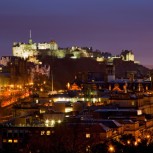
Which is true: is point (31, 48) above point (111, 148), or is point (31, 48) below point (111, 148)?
above

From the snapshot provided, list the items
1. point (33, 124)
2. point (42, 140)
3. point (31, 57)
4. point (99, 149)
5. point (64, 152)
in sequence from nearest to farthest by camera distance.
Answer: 1. point (64, 152)
2. point (99, 149)
3. point (42, 140)
4. point (33, 124)
5. point (31, 57)

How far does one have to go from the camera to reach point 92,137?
44375mm

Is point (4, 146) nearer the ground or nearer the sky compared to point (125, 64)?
nearer the ground

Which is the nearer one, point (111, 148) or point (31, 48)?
point (111, 148)

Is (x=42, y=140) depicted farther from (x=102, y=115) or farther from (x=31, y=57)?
(x=31, y=57)

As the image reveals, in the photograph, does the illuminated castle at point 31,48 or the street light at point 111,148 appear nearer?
the street light at point 111,148

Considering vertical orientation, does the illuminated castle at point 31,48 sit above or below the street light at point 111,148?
above

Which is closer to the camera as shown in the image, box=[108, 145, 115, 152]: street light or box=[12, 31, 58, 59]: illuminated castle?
box=[108, 145, 115, 152]: street light

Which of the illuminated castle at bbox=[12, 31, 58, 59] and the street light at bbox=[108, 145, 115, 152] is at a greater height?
the illuminated castle at bbox=[12, 31, 58, 59]

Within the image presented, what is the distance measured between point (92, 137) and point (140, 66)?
108 meters

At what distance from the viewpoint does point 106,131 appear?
4569cm

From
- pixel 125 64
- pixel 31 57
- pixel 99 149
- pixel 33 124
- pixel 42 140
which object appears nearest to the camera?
pixel 99 149

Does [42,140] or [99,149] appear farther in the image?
[42,140]

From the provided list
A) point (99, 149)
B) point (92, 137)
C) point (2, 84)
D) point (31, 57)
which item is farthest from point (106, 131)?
point (31, 57)
